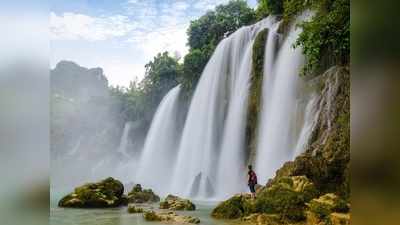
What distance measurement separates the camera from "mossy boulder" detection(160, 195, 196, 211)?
4188 mm

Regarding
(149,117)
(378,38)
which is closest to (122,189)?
(149,117)

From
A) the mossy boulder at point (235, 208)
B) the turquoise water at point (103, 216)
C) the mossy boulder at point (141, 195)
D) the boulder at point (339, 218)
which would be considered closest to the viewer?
the boulder at point (339, 218)

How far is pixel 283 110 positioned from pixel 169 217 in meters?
1.39

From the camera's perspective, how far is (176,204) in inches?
166

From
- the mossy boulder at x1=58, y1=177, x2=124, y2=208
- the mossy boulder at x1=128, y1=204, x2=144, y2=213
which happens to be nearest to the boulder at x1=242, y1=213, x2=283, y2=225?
the mossy boulder at x1=128, y1=204, x2=144, y2=213

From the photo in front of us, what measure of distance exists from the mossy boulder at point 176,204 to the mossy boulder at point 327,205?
1067mm

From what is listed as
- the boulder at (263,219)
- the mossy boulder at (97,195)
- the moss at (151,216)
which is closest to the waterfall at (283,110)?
the boulder at (263,219)

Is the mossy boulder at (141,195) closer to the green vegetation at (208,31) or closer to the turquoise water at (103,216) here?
the turquoise water at (103,216)

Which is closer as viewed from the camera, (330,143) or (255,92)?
(330,143)

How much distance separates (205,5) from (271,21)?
62 centimetres

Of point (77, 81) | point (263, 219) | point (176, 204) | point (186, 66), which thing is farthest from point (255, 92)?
point (77, 81)

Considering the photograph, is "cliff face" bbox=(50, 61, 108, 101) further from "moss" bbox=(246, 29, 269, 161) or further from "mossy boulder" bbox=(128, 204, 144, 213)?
"moss" bbox=(246, 29, 269, 161)

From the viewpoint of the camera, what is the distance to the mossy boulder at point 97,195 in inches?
169

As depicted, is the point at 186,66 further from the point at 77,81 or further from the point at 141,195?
the point at 141,195
